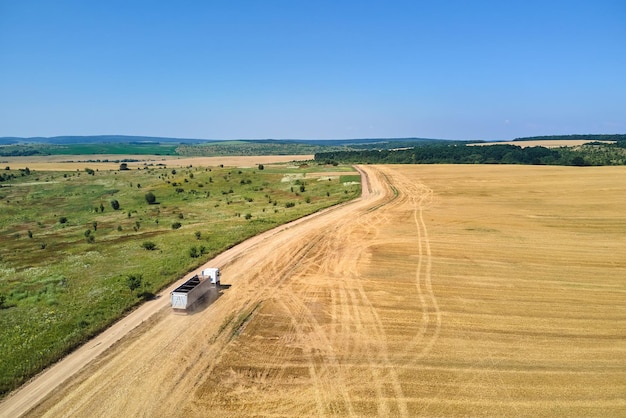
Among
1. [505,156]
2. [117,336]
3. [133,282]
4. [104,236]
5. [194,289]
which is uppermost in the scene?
[505,156]

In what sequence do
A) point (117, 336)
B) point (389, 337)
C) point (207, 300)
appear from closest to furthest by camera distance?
point (389, 337)
point (117, 336)
point (207, 300)

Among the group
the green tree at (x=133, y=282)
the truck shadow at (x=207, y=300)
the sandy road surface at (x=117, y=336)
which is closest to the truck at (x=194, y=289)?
the truck shadow at (x=207, y=300)

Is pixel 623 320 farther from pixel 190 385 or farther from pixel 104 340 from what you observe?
pixel 104 340

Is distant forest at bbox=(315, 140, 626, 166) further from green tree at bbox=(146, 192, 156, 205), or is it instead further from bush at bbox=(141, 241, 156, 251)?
bush at bbox=(141, 241, 156, 251)

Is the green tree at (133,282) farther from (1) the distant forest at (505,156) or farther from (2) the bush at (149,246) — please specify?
(1) the distant forest at (505,156)

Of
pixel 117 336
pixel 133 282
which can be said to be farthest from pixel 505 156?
pixel 117 336

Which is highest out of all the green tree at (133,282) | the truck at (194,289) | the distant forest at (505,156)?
the distant forest at (505,156)

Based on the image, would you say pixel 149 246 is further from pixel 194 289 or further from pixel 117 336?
pixel 117 336
